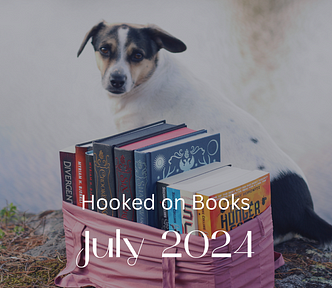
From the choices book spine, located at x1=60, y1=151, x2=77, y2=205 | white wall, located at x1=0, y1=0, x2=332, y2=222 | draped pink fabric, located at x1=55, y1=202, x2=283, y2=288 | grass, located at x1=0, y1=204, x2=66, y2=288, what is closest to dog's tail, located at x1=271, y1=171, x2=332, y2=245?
white wall, located at x1=0, y1=0, x2=332, y2=222

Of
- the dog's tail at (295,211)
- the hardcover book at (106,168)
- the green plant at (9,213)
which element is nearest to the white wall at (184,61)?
the green plant at (9,213)

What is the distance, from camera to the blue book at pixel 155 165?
2.81ft

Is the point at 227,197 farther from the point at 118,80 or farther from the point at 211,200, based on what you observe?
the point at 118,80

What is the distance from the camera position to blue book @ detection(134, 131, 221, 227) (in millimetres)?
856

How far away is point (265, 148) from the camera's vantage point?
4.60 ft

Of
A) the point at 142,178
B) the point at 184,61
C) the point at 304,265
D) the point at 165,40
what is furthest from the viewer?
the point at 184,61

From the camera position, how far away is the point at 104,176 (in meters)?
0.93

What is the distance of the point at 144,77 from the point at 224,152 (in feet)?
1.47

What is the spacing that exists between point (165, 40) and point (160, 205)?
2.66ft

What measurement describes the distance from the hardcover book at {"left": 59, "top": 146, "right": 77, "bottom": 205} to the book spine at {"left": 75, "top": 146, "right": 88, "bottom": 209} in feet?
0.06

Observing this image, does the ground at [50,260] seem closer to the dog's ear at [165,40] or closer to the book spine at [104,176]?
the book spine at [104,176]

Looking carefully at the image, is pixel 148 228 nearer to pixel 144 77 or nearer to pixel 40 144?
pixel 144 77

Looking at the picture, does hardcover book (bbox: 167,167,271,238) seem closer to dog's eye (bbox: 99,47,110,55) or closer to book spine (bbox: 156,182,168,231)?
book spine (bbox: 156,182,168,231)

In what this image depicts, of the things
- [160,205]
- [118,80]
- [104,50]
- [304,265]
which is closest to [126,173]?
[160,205]
